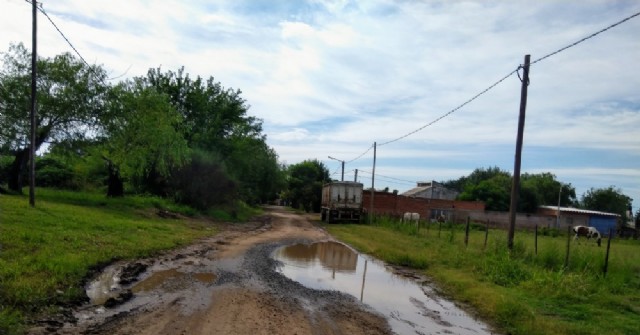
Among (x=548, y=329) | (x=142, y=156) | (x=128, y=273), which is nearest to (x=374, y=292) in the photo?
(x=548, y=329)

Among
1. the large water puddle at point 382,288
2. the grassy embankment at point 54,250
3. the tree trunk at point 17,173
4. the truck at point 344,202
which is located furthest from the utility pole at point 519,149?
the truck at point 344,202

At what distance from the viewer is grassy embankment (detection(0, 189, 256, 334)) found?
6.62 m

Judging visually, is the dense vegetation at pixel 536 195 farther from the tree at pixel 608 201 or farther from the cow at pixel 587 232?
the cow at pixel 587 232

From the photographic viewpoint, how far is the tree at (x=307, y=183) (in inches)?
2648

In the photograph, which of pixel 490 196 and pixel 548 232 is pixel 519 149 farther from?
pixel 490 196

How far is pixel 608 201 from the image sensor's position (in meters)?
94.4

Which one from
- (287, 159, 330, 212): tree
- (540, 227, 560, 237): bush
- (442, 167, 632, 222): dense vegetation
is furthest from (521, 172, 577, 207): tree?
(540, 227, 560, 237): bush

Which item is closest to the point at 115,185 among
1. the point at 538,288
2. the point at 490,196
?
the point at 538,288

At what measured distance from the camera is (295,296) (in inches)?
355

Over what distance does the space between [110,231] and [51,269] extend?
6522 mm

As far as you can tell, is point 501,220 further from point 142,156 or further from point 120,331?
point 120,331

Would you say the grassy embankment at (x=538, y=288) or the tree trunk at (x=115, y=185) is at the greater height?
the tree trunk at (x=115, y=185)

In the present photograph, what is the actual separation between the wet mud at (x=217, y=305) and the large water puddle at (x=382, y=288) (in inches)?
2.4

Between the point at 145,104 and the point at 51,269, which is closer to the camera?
the point at 51,269
